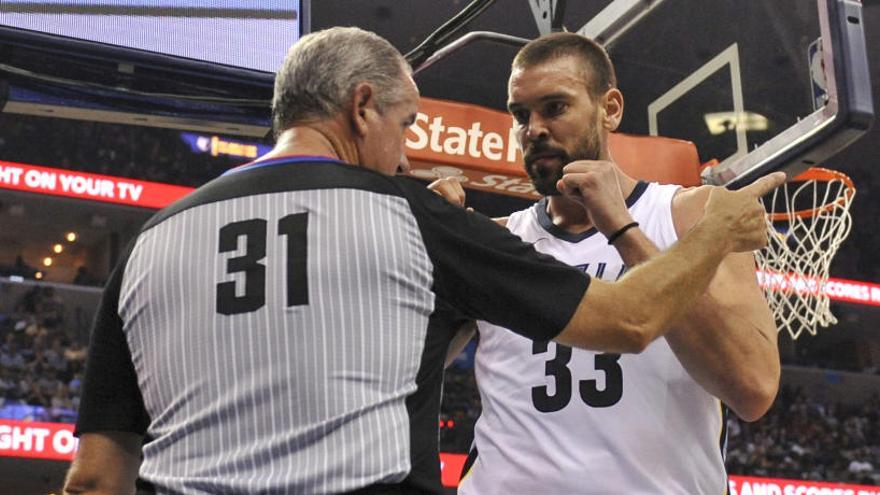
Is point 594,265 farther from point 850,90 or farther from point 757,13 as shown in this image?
point 757,13

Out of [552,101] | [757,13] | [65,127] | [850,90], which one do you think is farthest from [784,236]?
[65,127]

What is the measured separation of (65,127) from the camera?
1825cm

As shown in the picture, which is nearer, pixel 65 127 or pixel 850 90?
pixel 850 90

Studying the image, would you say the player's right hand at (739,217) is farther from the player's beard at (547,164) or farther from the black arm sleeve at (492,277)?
the player's beard at (547,164)

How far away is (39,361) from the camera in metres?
15.1

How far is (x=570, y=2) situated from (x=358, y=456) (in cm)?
1270

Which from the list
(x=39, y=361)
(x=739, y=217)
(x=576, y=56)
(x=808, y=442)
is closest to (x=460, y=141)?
(x=576, y=56)

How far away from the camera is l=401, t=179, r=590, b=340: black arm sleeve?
188 centimetres

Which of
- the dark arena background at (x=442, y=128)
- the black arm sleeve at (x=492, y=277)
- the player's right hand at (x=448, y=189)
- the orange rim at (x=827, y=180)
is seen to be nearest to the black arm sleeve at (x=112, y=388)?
the black arm sleeve at (x=492, y=277)

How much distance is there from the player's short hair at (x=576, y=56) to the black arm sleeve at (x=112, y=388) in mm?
1403

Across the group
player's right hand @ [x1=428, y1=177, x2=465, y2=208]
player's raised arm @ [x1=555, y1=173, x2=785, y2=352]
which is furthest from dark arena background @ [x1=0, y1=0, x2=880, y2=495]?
player's raised arm @ [x1=555, y1=173, x2=785, y2=352]

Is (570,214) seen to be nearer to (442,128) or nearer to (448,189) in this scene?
(448,189)

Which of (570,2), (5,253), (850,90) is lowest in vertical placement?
(850,90)

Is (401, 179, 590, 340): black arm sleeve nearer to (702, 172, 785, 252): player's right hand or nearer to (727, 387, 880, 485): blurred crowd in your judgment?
(702, 172, 785, 252): player's right hand
